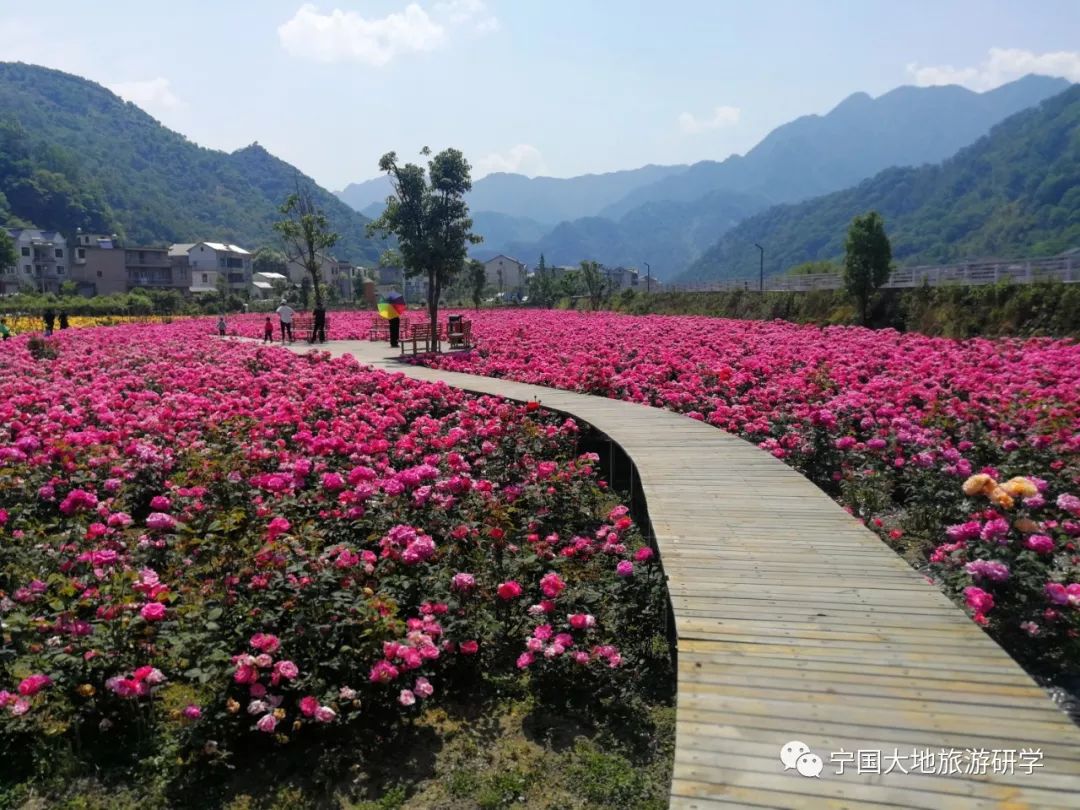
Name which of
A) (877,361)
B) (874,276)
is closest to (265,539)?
(877,361)

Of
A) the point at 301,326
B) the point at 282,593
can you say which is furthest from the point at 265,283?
the point at 282,593

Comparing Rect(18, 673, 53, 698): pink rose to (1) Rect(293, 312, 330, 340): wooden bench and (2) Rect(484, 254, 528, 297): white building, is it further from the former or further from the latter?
(2) Rect(484, 254, 528, 297): white building

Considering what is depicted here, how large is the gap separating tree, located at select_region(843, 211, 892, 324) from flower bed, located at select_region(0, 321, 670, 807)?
23.1 m

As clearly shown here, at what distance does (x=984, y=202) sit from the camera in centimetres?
13612

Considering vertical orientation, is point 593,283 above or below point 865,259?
above

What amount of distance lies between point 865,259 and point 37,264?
97.7 metres

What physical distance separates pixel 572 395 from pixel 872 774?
31.4 ft

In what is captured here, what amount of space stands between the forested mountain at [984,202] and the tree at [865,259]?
78.9m

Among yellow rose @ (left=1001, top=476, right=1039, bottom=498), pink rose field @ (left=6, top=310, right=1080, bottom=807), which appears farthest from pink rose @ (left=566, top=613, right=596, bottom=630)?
yellow rose @ (left=1001, top=476, right=1039, bottom=498)

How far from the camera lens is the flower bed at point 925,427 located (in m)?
4.96

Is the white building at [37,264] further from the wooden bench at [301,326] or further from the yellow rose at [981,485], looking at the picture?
the yellow rose at [981,485]

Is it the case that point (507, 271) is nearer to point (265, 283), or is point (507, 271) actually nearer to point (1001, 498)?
point (265, 283)

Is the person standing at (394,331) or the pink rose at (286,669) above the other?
the person standing at (394,331)

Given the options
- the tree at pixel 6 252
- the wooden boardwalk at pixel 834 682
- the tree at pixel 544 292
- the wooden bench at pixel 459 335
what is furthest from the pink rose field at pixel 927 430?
the tree at pixel 6 252
